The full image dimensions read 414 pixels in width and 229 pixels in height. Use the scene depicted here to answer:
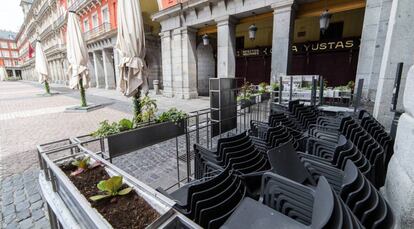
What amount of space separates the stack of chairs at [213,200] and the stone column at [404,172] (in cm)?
147

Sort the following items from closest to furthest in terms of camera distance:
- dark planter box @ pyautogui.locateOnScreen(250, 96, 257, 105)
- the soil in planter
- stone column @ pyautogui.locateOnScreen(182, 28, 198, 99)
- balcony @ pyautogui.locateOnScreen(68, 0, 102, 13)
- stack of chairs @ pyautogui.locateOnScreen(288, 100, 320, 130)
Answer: the soil in planter → stack of chairs @ pyautogui.locateOnScreen(288, 100, 320, 130) → dark planter box @ pyautogui.locateOnScreen(250, 96, 257, 105) → stone column @ pyautogui.locateOnScreen(182, 28, 198, 99) → balcony @ pyautogui.locateOnScreen(68, 0, 102, 13)

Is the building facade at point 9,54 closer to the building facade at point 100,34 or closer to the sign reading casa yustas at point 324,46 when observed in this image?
the building facade at point 100,34

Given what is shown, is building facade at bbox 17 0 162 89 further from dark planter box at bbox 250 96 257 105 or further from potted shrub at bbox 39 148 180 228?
potted shrub at bbox 39 148 180 228

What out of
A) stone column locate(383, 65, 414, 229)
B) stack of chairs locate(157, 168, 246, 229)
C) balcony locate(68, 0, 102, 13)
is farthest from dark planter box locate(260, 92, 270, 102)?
balcony locate(68, 0, 102, 13)

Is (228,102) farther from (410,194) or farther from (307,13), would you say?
(307,13)

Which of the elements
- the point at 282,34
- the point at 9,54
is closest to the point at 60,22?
the point at 282,34

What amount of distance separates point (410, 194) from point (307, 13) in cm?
1000

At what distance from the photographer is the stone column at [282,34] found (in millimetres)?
8867

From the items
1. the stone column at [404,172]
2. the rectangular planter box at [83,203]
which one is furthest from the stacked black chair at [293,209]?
the stone column at [404,172]

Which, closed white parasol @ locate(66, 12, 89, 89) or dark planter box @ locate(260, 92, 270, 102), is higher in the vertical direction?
closed white parasol @ locate(66, 12, 89, 89)

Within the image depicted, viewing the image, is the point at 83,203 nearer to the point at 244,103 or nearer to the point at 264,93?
the point at 244,103

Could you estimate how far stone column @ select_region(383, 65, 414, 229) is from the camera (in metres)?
1.77

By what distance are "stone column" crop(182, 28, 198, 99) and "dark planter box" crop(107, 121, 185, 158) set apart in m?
9.82

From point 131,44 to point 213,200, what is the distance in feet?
15.1
